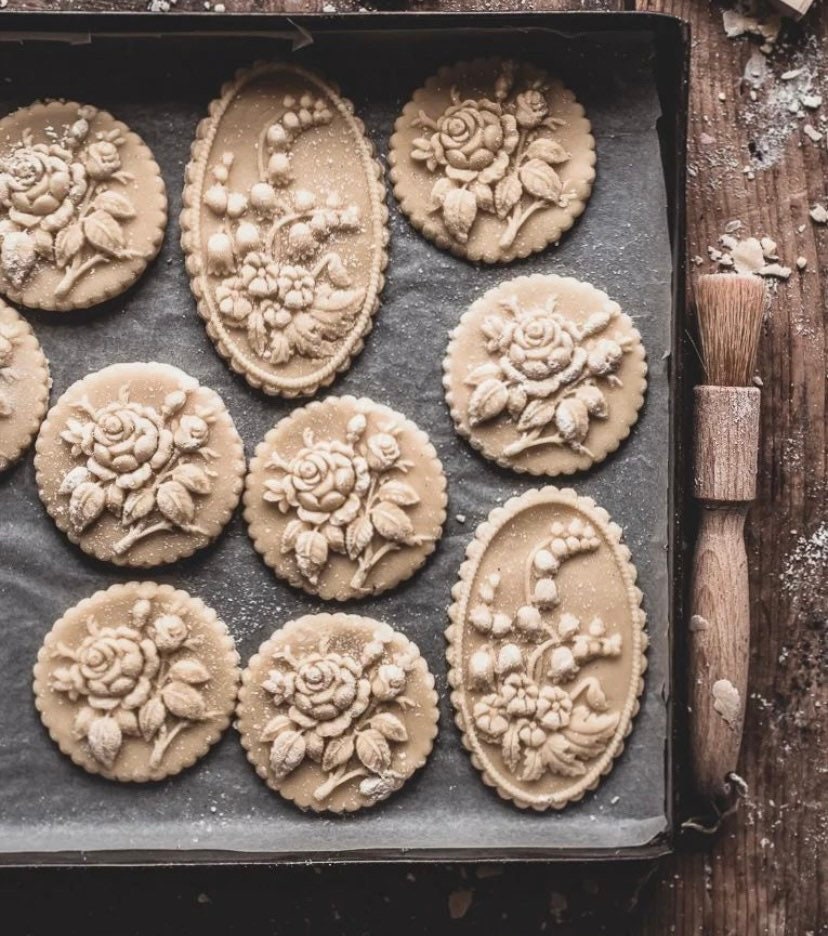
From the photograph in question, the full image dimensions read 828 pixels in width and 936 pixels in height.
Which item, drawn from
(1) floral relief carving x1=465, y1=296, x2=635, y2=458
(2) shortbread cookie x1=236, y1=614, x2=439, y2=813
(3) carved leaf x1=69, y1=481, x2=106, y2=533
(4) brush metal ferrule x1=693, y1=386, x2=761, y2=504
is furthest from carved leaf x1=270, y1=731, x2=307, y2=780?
(4) brush metal ferrule x1=693, y1=386, x2=761, y2=504

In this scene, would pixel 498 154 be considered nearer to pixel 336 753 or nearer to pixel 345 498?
pixel 345 498

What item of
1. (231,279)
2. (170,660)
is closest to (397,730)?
(170,660)

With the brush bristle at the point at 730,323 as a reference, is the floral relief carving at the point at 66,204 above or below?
above

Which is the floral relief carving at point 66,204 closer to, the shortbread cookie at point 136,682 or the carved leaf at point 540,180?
the shortbread cookie at point 136,682

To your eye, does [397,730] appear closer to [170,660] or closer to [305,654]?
[305,654]

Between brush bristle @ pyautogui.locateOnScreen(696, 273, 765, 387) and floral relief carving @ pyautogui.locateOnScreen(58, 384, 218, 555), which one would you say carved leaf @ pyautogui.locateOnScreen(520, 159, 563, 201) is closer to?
brush bristle @ pyautogui.locateOnScreen(696, 273, 765, 387)

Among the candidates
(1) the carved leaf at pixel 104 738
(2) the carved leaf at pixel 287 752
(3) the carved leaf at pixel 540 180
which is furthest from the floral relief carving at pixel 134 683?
(3) the carved leaf at pixel 540 180
